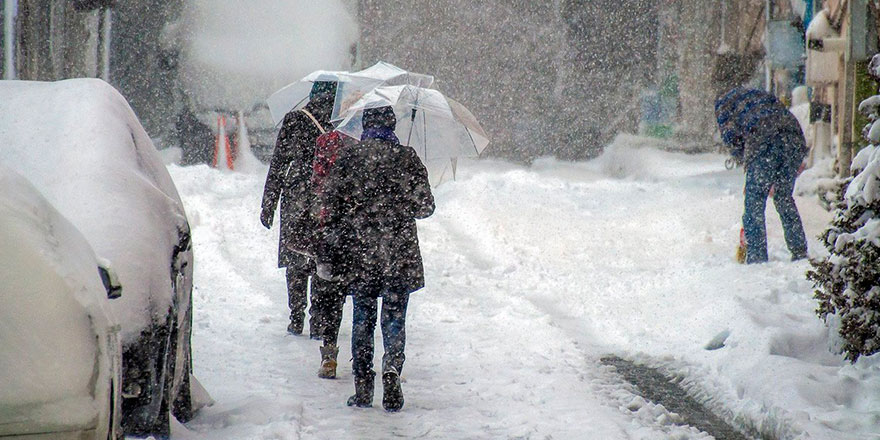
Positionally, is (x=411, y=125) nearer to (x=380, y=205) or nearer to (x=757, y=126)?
(x=380, y=205)

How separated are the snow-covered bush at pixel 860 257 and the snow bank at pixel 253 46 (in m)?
19.6

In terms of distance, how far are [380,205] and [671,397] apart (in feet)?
6.64

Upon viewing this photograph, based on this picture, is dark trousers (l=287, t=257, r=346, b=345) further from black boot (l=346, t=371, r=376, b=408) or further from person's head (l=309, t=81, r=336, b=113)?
person's head (l=309, t=81, r=336, b=113)

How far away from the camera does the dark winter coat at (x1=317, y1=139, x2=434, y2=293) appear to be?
529cm

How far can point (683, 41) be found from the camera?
24.7 meters

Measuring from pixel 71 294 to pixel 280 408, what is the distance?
93.7 inches

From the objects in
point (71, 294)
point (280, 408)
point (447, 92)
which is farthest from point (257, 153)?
point (71, 294)

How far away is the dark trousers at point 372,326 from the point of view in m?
5.32

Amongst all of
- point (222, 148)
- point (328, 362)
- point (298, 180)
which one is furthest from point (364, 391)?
point (222, 148)

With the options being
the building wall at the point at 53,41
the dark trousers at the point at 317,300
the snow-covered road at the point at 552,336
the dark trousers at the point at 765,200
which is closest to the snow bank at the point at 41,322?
the snow-covered road at the point at 552,336

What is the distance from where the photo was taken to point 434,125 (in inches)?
254

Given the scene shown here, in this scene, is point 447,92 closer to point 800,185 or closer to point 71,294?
point 800,185

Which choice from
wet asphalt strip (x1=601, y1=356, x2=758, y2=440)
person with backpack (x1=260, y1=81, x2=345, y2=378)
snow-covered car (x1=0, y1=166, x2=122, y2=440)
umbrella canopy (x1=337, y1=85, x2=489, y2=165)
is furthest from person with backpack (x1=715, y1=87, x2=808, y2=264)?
snow-covered car (x1=0, y1=166, x2=122, y2=440)

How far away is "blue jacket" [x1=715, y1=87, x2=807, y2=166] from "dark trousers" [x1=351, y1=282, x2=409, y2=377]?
5.14 m
